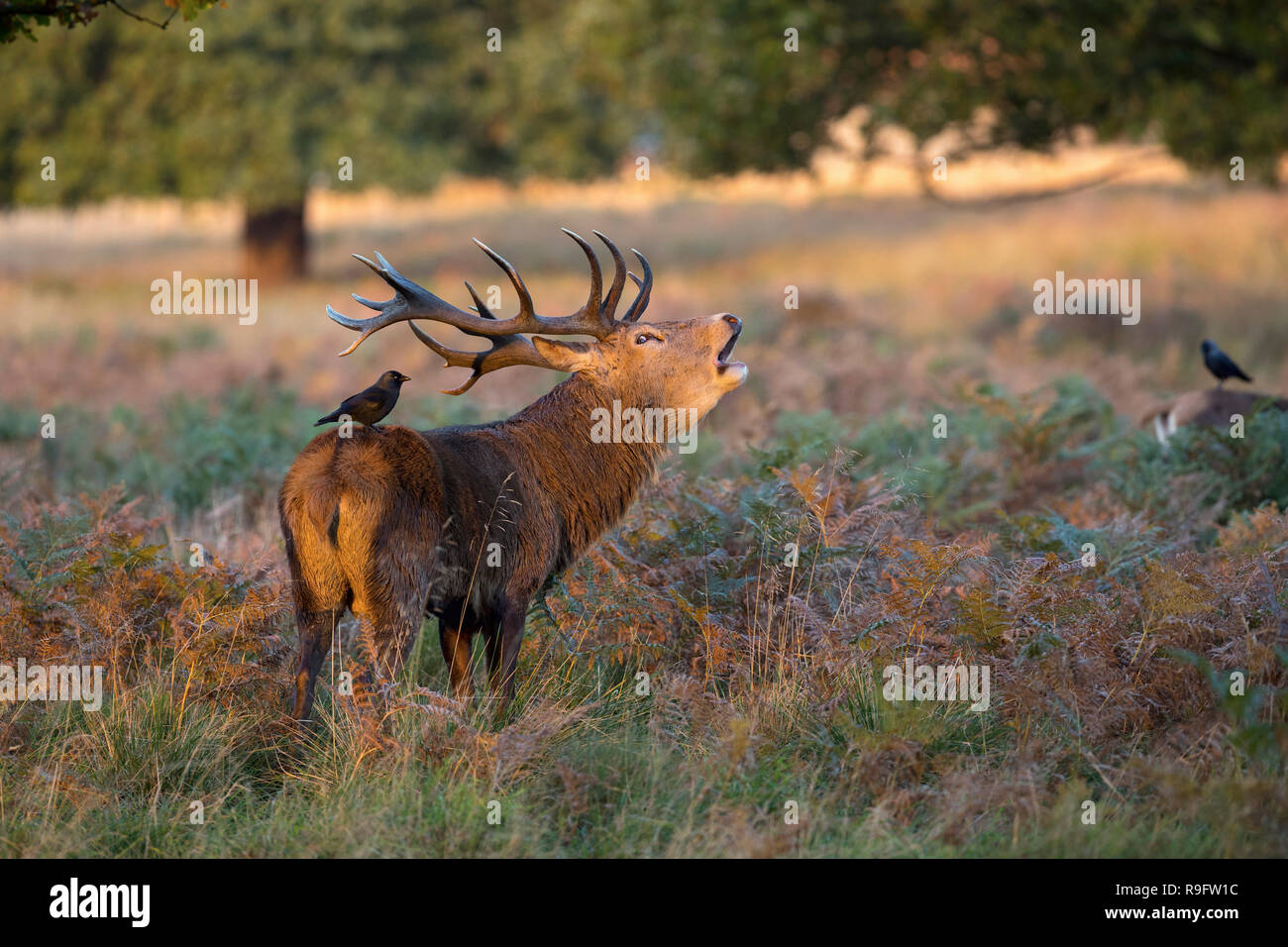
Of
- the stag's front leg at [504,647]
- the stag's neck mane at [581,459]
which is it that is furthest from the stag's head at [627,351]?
the stag's front leg at [504,647]

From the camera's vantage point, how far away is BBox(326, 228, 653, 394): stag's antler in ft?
18.8

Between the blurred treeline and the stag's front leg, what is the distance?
298 inches

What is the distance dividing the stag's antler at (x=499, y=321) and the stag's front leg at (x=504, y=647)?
1011mm

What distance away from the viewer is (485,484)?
18.0ft

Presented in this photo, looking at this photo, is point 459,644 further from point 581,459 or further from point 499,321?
point 499,321

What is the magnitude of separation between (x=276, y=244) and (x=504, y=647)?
70.6 feet

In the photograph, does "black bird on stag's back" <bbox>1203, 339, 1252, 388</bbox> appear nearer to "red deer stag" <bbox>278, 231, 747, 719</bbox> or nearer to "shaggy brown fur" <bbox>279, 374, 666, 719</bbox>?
"red deer stag" <bbox>278, 231, 747, 719</bbox>

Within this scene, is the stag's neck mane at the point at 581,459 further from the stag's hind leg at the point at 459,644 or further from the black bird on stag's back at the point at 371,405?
the black bird on stag's back at the point at 371,405

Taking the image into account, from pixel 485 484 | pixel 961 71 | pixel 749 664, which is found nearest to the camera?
pixel 485 484

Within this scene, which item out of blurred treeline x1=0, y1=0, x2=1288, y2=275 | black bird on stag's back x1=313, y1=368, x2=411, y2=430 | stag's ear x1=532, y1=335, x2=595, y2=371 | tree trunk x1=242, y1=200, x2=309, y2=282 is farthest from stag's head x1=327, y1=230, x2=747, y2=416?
tree trunk x1=242, y1=200, x2=309, y2=282

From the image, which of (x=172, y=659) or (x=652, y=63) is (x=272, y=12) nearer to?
(x=652, y=63)

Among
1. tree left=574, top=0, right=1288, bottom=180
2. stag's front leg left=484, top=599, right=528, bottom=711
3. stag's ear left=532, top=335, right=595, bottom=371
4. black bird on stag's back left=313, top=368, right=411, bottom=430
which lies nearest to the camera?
black bird on stag's back left=313, top=368, right=411, bottom=430

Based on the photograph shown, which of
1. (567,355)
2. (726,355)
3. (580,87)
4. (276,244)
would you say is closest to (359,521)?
(567,355)

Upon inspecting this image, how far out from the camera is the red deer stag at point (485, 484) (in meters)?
4.95
